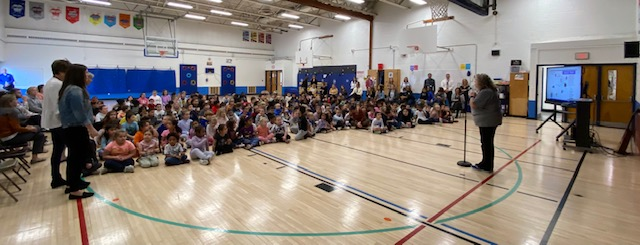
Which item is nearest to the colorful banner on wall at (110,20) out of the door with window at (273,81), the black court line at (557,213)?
the door with window at (273,81)

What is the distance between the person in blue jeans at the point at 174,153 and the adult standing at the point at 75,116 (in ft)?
5.94

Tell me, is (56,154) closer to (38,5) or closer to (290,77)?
(38,5)

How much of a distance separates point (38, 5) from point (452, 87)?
1977 cm

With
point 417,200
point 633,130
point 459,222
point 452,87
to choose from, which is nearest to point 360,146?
point 417,200

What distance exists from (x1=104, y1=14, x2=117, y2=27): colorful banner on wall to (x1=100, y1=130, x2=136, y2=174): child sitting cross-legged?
52.2ft

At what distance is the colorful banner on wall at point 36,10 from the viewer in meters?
15.9

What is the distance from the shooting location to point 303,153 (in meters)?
6.93

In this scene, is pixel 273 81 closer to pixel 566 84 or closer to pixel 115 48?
pixel 115 48

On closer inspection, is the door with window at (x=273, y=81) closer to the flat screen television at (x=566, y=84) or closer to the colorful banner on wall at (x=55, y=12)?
the colorful banner on wall at (x=55, y=12)

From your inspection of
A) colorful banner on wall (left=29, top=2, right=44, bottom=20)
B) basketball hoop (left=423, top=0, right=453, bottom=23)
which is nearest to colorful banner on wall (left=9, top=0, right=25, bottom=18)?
colorful banner on wall (left=29, top=2, right=44, bottom=20)

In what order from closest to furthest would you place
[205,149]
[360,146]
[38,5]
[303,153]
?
[205,149], [303,153], [360,146], [38,5]

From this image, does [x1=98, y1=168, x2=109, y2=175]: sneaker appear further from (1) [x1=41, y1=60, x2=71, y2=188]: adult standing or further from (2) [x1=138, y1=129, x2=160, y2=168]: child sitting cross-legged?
(1) [x1=41, y1=60, x2=71, y2=188]: adult standing

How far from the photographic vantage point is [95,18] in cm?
1762

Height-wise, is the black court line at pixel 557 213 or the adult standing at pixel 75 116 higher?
the adult standing at pixel 75 116
